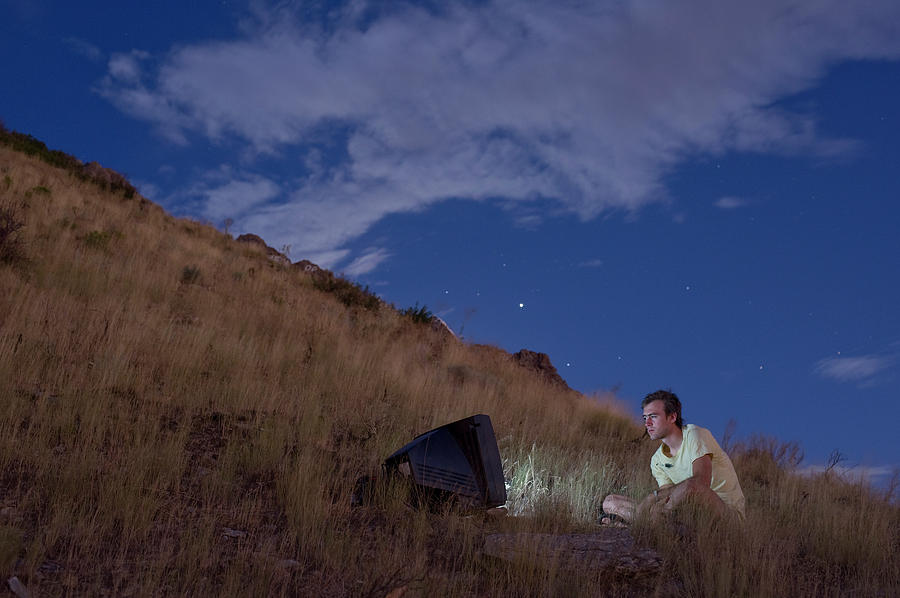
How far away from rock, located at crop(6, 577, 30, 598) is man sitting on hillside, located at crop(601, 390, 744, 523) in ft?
14.4

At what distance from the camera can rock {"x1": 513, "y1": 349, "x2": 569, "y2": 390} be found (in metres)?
17.5

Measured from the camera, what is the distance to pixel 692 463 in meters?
5.50

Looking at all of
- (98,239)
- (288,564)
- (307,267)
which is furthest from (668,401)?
(307,267)

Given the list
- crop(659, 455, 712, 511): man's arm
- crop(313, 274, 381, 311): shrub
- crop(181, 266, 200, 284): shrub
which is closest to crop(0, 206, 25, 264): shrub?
crop(181, 266, 200, 284): shrub

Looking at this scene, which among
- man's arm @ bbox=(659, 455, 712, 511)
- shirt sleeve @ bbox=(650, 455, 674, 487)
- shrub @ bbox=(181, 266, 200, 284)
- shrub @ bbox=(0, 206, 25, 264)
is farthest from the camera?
shrub @ bbox=(181, 266, 200, 284)

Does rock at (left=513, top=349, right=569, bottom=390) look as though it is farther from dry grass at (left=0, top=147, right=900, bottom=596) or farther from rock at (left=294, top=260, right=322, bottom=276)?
rock at (left=294, top=260, right=322, bottom=276)

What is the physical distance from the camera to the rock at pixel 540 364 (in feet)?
57.5

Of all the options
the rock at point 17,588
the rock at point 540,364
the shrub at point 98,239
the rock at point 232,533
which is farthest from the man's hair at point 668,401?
the shrub at point 98,239

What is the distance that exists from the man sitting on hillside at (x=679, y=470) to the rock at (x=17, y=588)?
4.38 metres

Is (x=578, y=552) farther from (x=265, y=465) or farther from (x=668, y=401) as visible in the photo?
(x=265, y=465)

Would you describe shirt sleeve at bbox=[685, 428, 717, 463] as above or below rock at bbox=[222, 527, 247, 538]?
above

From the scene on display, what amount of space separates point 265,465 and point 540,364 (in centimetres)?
1278

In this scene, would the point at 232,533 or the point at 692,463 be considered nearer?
the point at 232,533

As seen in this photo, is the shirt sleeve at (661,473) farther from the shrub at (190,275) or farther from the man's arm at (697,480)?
the shrub at (190,275)
